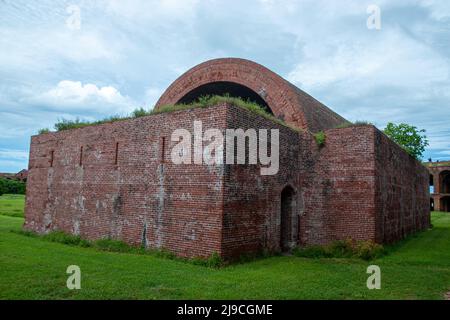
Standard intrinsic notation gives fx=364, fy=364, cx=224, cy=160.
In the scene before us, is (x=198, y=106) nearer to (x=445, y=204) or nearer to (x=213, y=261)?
(x=213, y=261)

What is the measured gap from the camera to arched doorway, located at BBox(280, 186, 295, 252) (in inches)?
472

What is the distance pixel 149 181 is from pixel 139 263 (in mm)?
2717

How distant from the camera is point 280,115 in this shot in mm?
13445

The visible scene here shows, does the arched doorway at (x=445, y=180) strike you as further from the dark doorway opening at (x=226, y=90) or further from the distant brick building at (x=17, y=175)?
the distant brick building at (x=17, y=175)

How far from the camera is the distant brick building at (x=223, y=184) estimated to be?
938 cm

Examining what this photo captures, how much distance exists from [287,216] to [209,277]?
524 cm

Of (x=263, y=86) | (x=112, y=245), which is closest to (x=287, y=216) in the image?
(x=263, y=86)

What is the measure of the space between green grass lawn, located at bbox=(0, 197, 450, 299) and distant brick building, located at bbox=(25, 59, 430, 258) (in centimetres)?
101

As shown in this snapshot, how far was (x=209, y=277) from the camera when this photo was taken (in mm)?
7504

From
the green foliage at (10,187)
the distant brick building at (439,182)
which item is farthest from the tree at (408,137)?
the green foliage at (10,187)

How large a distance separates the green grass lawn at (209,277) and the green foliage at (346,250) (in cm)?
34

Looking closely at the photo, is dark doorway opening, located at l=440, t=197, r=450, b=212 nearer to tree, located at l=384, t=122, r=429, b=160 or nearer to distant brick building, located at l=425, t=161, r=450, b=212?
distant brick building, located at l=425, t=161, r=450, b=212
